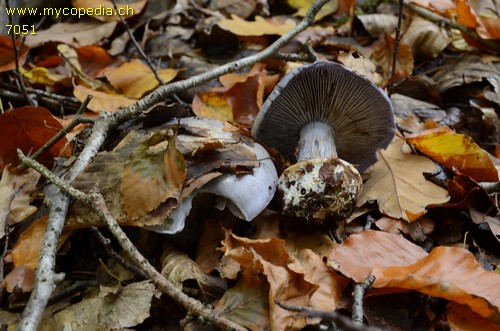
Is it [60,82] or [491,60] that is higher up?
[491,60]

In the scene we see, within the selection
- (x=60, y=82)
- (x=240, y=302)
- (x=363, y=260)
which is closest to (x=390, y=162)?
(x=363, y=260)

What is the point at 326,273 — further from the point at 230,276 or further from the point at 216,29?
the point at 216,29

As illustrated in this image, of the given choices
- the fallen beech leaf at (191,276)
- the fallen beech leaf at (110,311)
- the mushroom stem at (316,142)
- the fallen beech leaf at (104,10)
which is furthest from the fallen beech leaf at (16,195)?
the fallen beech leaf at (104,10)

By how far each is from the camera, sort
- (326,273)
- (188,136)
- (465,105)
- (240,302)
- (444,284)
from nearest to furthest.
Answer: (444,284), (240,302), (326,273), (188,136), (465,105)

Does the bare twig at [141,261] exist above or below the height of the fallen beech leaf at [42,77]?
above

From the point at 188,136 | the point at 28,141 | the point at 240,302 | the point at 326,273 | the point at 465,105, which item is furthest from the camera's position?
the point at 465,105

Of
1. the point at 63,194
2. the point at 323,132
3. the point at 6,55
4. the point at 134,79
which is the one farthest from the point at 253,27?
the point at 63,194

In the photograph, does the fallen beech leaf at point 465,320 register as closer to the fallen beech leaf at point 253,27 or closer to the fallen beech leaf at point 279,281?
the fallen beech leaf at point 279,281

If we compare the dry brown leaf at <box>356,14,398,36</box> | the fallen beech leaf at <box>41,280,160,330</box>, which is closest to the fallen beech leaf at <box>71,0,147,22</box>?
the dry brown leaf at <box>356,14,398,36</box>
